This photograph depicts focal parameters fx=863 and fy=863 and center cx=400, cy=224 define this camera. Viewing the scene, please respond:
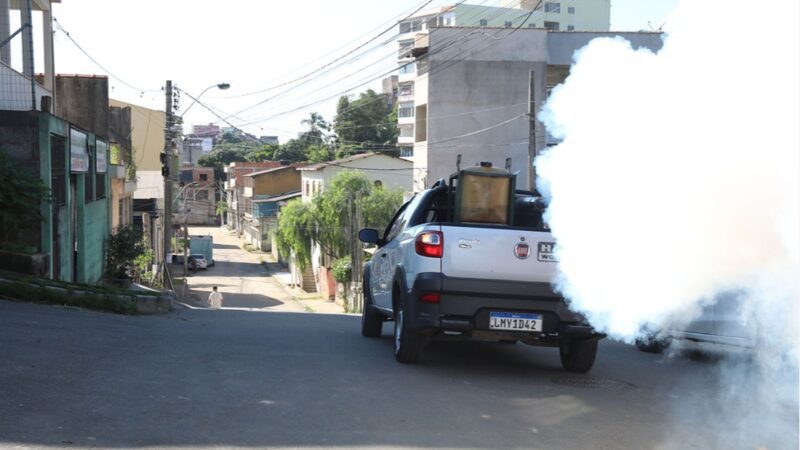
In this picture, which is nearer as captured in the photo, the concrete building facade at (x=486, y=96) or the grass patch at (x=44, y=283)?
the grass patch at (x=44, y=283)

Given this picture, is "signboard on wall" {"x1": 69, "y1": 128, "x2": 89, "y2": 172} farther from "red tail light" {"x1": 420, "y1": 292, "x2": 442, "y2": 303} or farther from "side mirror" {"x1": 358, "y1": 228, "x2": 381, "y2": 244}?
"red tail light" {"x1": 420, "y1": 292, "x2": 442, "y2": 303}

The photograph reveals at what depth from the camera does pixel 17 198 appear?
1407 centimetres

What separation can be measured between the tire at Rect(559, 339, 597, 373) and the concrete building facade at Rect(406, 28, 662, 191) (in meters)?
32.4

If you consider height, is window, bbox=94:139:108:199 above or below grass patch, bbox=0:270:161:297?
above

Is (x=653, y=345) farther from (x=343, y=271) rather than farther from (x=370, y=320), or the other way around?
(x=343, y=271)

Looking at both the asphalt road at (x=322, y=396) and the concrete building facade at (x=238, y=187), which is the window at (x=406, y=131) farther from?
the asphalt road at (x=322, y=396)

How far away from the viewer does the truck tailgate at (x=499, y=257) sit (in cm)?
798

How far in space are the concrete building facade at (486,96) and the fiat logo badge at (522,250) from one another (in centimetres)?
3317

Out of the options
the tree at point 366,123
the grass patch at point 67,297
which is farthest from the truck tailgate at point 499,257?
the tree at point 366,123

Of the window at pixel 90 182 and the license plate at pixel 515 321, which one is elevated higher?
the window at pixel 90 182

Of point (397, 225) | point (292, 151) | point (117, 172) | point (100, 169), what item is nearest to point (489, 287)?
point (397, 225)

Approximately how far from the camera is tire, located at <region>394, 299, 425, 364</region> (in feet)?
27.9

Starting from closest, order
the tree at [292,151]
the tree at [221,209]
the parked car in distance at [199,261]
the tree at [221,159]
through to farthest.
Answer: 1. the parked car in distance at [199,261]
2. the tree at [292,151]
3. the tree at [221,209]
4. the tree at [221,159]

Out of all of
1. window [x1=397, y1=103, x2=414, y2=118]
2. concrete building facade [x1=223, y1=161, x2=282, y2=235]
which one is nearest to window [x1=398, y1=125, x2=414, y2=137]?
window [x1=397, y1=103, x2=414, y2=118]
